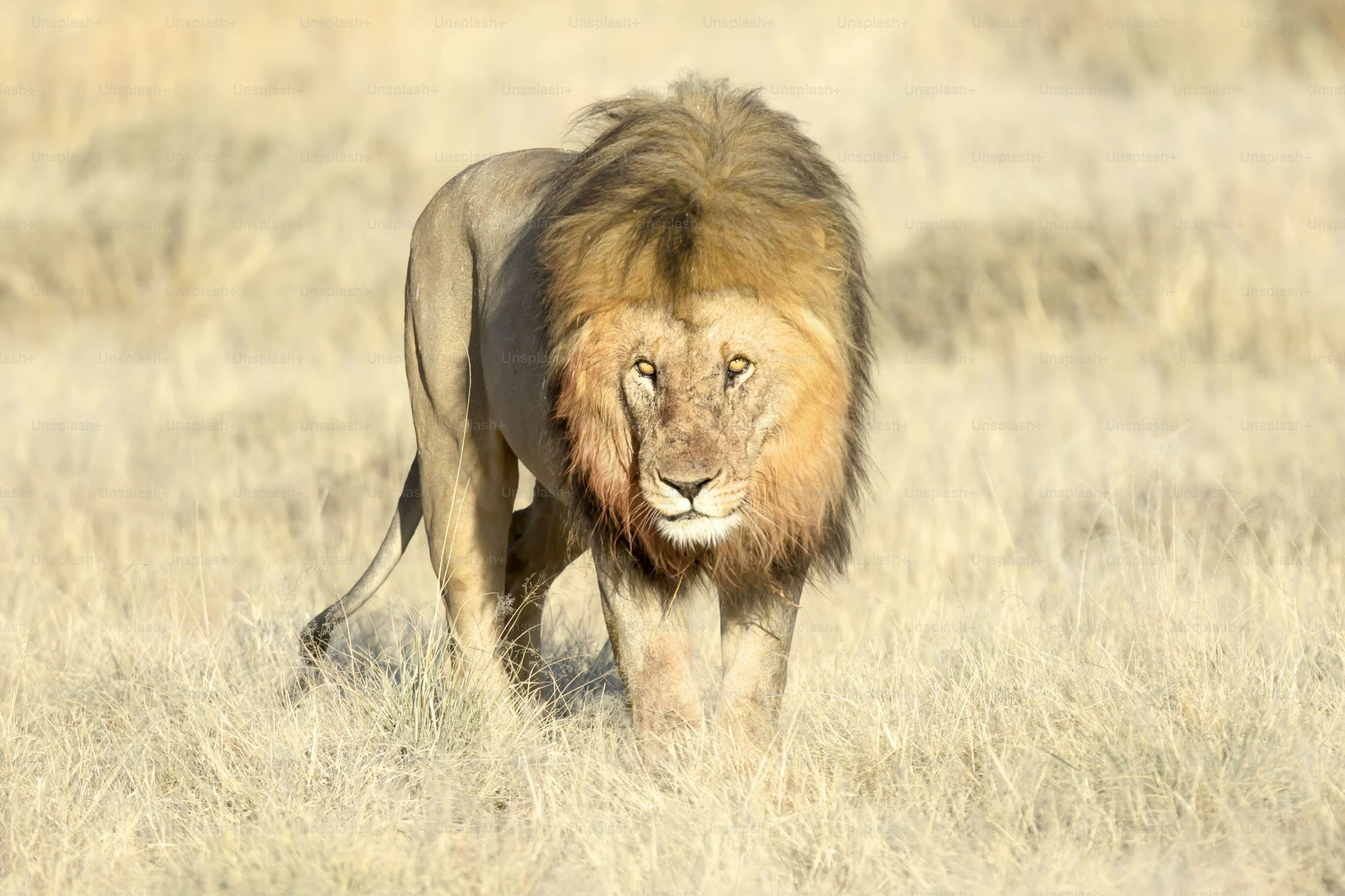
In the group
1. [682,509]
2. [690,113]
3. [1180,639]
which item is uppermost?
[690,113]

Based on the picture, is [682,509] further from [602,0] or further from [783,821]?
[602,0]

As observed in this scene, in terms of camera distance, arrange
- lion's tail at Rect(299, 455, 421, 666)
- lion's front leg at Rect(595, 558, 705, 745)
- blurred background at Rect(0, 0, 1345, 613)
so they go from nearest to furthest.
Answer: lion's front leg at Rect(595, 558, 705, 745) < lion's tail at Rect(299, 455, 421, 666) < blurred background at Rect(0, 0, 1345, 613)

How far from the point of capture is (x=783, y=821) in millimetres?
3291

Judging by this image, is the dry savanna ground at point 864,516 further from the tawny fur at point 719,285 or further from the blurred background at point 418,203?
the tawny fur at point 719,285

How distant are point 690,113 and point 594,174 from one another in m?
0.29

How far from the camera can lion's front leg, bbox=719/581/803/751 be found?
3.62 metres

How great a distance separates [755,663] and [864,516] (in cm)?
145

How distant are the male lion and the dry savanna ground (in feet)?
1.16

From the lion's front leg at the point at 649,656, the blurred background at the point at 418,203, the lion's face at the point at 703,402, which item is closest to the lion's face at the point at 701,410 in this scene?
the lion's face at the point at 703,402

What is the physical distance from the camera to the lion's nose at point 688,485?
3.15 m

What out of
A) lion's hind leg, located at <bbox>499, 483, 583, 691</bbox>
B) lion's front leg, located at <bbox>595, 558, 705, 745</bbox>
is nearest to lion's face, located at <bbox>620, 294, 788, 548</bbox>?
lion's front leg, located at <bbox>595, 558, 705, 745</bbox>

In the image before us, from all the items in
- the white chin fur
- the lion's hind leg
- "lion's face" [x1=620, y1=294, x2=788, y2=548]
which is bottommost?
the lion's hind leg

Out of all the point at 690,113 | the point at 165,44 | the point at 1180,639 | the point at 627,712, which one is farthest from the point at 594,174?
the point at 165,44

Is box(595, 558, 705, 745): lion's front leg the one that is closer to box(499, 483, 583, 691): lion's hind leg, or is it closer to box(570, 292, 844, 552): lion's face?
box(570, 292, 844, 552): lion's face
